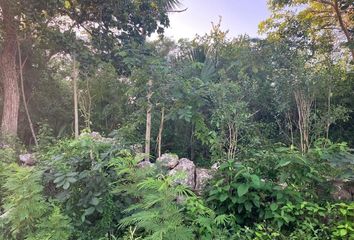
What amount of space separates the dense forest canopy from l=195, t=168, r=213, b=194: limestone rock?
2cm

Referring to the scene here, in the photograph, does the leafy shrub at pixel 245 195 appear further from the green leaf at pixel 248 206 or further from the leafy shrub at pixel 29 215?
the leafy shrub at pixel 29 215

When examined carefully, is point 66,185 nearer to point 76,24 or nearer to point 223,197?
point 223,197

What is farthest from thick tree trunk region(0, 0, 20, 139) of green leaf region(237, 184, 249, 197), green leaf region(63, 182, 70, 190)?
green leaf region(237, 184, 249, 197)

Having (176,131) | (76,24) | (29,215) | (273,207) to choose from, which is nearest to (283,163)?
(273,207)

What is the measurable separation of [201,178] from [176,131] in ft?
11.0

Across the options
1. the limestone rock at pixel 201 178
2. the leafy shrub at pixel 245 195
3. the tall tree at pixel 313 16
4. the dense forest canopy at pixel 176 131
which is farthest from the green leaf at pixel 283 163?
the tall tree at pixel 313 16

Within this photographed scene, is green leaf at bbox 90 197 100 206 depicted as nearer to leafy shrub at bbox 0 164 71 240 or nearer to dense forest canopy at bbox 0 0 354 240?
dense forest canopy at bbox 0 0 354 240

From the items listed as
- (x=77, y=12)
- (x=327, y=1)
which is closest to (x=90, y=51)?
(x=77, y=12)

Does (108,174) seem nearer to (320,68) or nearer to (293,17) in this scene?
(320,68)

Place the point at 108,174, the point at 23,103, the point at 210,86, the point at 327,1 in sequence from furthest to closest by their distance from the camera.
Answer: the point at 23,103 → the point at 327,1 → the point at 210,86 → the point at 108,174

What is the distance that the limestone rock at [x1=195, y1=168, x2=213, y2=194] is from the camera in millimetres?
2721

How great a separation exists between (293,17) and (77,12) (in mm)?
5210

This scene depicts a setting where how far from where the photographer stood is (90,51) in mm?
6203

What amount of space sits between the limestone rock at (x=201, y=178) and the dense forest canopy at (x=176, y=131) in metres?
0.02
